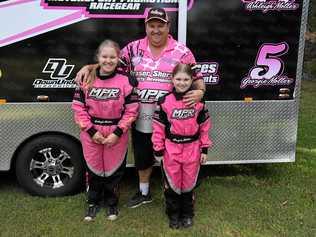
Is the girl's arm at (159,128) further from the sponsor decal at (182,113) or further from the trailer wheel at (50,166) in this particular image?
the trailer wheel at (50,166)

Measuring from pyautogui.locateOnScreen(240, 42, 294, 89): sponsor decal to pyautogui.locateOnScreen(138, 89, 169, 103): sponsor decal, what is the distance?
1.02 meters

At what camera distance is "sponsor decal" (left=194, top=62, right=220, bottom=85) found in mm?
4715

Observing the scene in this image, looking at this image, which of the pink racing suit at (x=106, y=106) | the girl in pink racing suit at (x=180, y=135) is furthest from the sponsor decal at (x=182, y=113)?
the pink racing suit at (x=106, y=106)

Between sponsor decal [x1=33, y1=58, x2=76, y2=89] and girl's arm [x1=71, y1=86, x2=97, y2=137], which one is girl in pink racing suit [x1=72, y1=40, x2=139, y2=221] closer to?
girl's arm [x1=71, y1=86, x2=97, y2=137]

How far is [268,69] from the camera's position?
4.81 metres

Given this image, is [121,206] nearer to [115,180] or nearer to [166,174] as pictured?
[115,180]

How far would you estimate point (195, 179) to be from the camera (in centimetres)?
424

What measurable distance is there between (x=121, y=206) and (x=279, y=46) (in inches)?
87.0

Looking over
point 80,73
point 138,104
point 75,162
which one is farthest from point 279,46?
point 75,162

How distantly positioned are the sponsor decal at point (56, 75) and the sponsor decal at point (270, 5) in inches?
70.8

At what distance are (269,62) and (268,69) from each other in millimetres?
70

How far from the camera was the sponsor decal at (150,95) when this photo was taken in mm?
4250

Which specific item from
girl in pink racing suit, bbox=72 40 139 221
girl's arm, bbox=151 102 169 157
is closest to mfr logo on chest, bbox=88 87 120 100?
girl in pink racing suit, bbox=72 40 139 221

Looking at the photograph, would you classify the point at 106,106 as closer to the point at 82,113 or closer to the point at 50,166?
the point at 82,113
